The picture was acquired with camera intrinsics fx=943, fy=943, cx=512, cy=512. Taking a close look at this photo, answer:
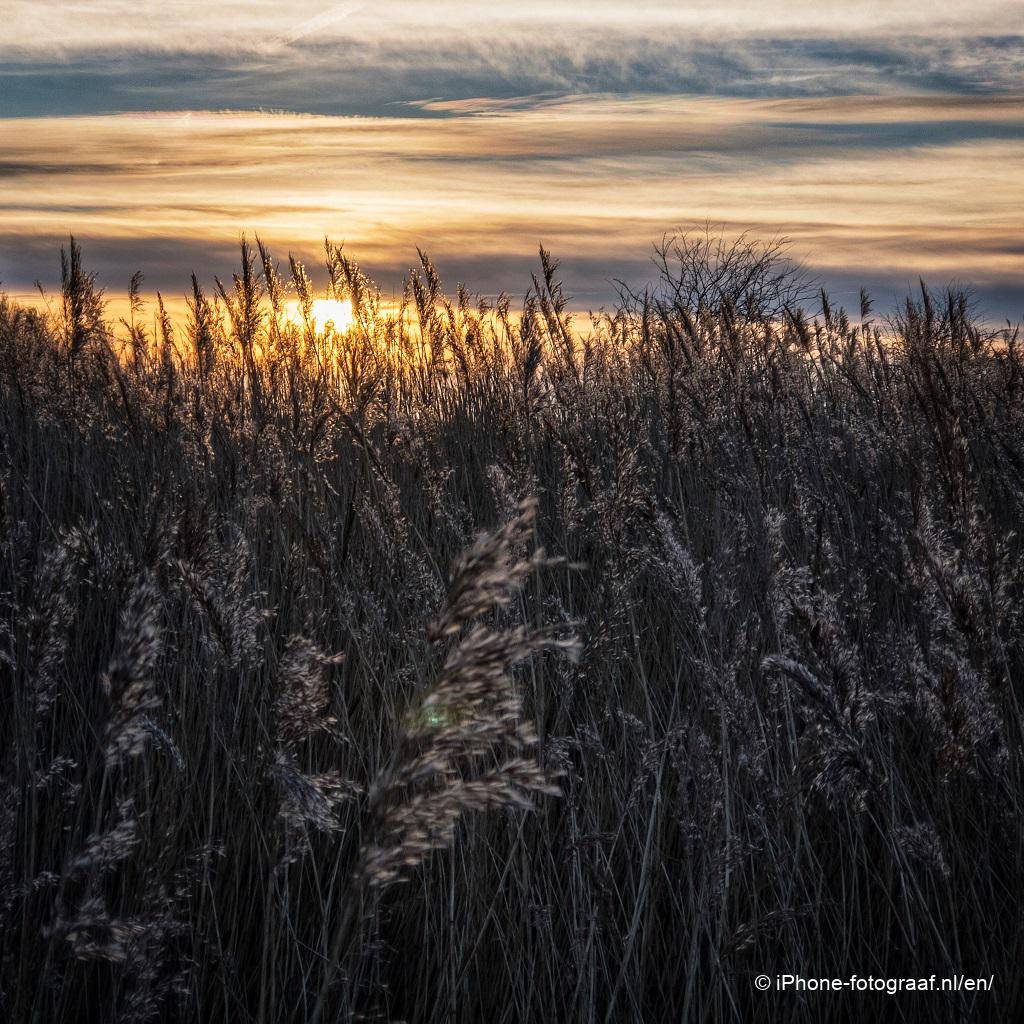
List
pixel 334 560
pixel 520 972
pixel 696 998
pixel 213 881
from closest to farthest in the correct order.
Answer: pixel 520 972 → pixel 696 998 → pixel 213 881 → pixel 334 560

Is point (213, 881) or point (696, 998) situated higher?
point (213, 881)

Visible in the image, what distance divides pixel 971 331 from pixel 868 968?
518 cm

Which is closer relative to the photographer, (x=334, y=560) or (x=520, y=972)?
(x=520, y=972)

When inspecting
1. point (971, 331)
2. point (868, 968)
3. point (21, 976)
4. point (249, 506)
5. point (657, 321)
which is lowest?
point (868, 968)

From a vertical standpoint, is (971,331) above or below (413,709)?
above

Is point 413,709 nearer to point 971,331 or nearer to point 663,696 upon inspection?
point 663,696

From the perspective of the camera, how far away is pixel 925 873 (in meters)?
1.98

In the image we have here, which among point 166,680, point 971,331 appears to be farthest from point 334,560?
point 971,331

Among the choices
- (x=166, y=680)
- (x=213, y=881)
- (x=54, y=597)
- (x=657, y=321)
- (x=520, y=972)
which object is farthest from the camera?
(x=657, y=321)

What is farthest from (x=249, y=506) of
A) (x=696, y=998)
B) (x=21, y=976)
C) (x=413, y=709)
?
(x=413, y=709)

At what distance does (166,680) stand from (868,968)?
1.73 m

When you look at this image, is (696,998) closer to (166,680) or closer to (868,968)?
(868,968)

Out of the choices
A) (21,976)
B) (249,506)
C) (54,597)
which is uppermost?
(249,506)

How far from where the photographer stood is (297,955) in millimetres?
1707
